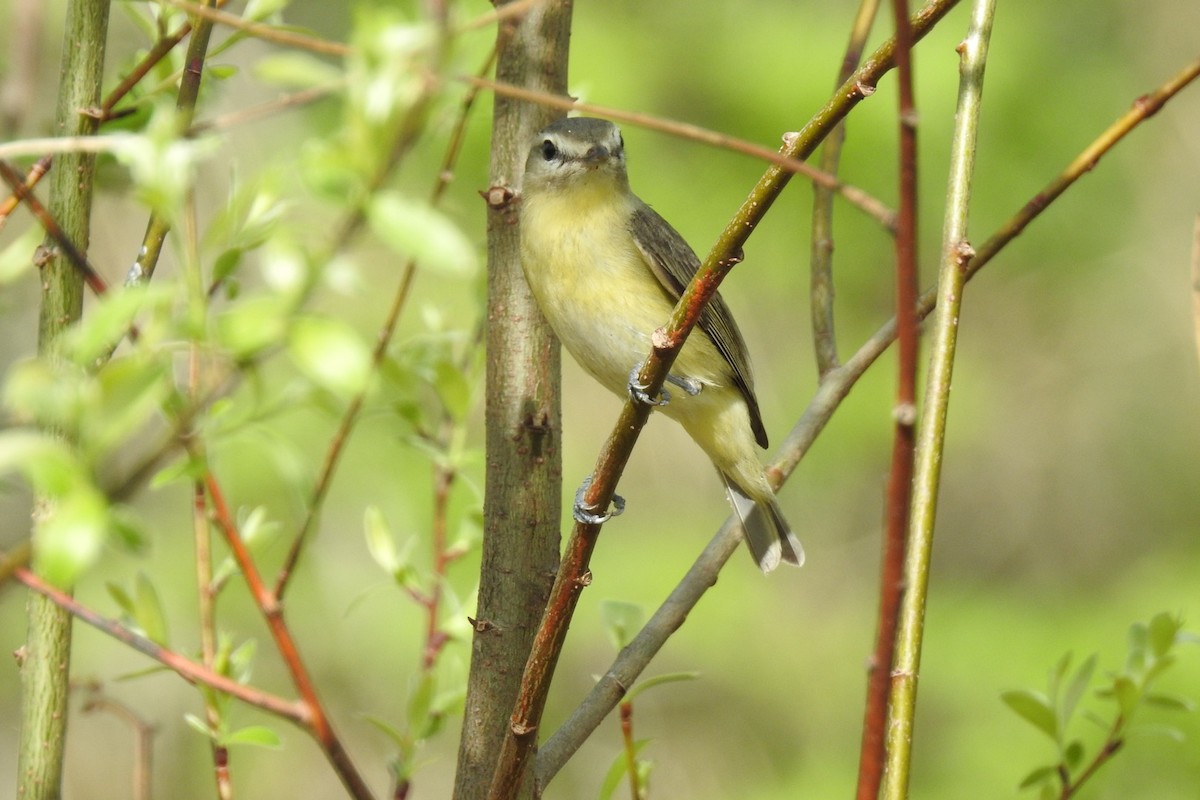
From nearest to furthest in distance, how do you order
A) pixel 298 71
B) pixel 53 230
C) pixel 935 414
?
pixel 298 71
pixel 53 230
pixel 935 414

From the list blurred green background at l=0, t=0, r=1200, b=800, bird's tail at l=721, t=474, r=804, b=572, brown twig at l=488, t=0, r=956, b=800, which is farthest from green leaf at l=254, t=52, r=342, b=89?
blurred green background at l=0, t=0, r=1200, b=800

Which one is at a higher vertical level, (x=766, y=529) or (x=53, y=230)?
(x=766, y=529)

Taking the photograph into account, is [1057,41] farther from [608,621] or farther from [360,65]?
[360,65]

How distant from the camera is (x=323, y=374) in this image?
79cm

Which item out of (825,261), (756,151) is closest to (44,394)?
(756,151)

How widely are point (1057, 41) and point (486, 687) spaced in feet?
22.1

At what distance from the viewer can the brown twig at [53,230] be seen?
3.65 feet

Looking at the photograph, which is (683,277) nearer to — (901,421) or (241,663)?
(241,663)

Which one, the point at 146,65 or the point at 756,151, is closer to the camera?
the point at 756,151

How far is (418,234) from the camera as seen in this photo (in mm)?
797

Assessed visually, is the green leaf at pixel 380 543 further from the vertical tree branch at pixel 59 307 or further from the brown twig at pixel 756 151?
the brown twig at pixel 756 151

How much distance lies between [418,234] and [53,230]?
23.7 inches

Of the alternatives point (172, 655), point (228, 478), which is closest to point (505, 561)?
point (172, 655)

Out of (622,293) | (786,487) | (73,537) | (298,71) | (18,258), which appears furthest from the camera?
(786,487)
